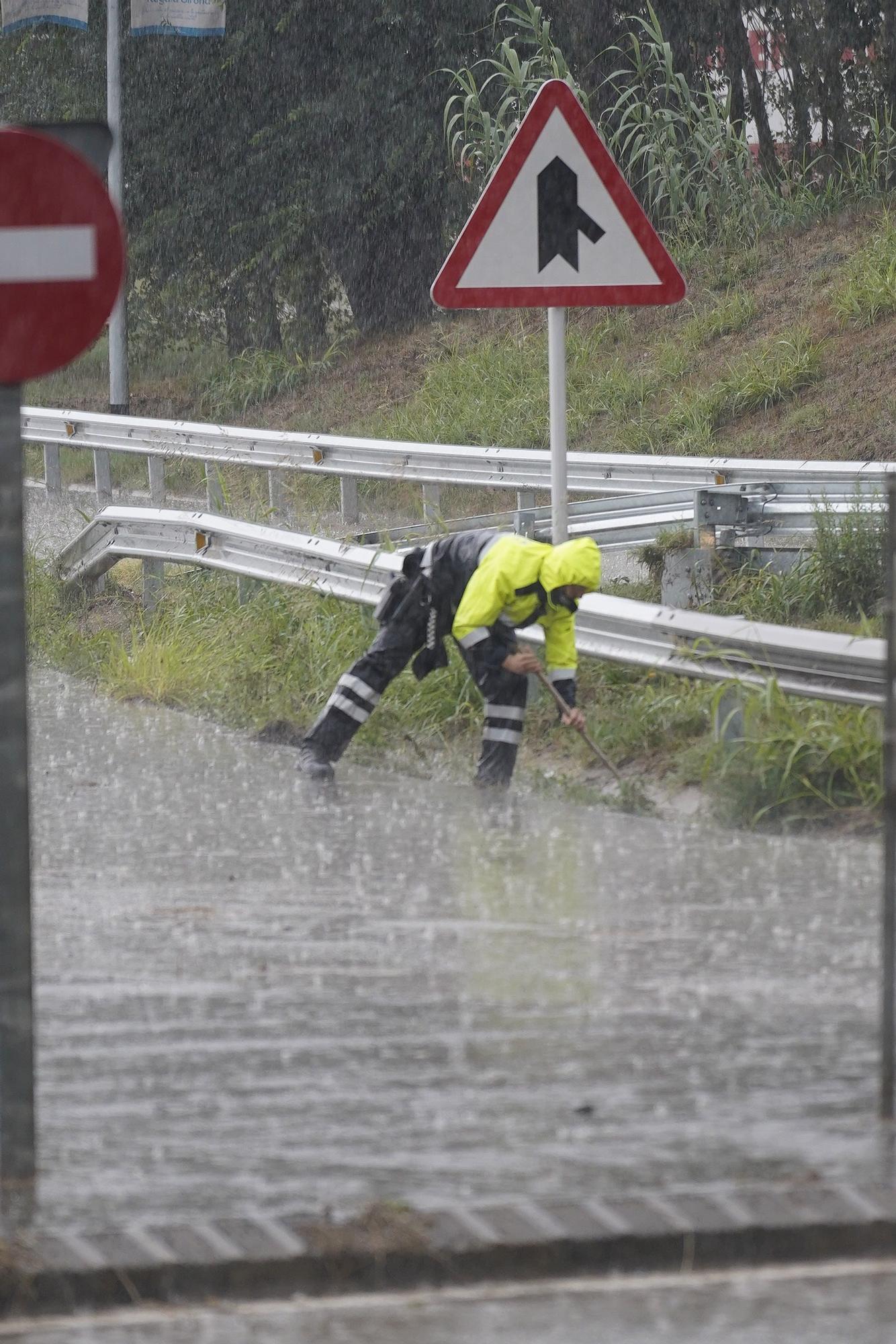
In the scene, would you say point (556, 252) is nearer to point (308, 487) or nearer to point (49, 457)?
point (308, 487)

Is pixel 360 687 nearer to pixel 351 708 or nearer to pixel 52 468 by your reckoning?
pixel 351 708

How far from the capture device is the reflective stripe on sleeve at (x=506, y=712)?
8773 millimetres

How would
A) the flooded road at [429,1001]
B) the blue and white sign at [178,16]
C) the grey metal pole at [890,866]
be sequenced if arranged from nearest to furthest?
the flooded road at [429,1001] < the grey metal pole at [890,866] < the blue and white sign at [178,16]

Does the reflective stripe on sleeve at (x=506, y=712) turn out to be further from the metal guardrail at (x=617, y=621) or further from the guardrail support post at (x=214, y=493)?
the guardrail support post at (x=214, y=493)

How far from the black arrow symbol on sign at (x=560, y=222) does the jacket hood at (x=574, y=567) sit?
103 centimetres

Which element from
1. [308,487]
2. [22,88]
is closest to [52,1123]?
[308,487]

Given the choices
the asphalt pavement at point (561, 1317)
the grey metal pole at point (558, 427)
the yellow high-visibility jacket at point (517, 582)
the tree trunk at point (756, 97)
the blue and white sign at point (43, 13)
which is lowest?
the asphalt pavement at point (561, 1317)

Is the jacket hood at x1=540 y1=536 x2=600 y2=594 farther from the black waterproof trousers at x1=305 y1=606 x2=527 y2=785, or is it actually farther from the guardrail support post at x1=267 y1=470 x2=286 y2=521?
the guardrail support post at x1=267 y1=470 x2=286 y2=521

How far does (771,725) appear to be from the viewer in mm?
8266

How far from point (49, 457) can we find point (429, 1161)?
52.7 feet

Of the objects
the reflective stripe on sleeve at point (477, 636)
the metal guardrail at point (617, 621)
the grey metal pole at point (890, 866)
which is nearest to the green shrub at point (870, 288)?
the metal guardrail at point (617, 621)

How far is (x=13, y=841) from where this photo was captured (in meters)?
4.54

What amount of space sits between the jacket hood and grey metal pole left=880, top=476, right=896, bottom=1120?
3.55 m

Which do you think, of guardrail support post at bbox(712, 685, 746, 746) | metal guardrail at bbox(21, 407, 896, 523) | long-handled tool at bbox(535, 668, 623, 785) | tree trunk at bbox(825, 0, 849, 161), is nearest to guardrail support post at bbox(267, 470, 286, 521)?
metal guardrail at bbox(21, 407, 896, 523)
